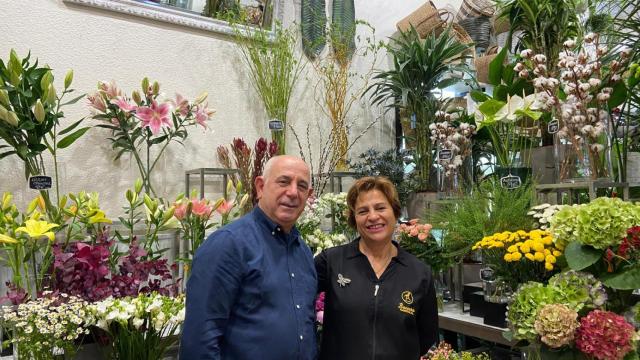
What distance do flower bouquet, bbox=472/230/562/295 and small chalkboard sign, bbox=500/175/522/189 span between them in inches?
14.6

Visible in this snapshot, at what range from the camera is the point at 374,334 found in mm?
1523

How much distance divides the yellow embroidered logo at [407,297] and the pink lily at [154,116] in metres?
1.46

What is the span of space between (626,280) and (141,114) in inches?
81.4

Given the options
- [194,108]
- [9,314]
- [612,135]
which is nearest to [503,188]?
[612,135]

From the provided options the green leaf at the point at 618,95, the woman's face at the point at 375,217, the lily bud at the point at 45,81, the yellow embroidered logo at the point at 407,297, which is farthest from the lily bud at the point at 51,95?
the green leaf at the point at 618,95

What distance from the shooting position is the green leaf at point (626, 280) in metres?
1.21

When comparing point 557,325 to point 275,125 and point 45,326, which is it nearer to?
point 45,326

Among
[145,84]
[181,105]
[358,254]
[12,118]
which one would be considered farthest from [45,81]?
[358,254]

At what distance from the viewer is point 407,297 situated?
1.57 metres

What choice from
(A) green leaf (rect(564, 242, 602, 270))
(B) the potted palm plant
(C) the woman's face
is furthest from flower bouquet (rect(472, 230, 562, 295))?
(B) the potted palm plant

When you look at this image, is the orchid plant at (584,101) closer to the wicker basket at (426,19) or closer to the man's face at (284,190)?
the man's face at (284,190)

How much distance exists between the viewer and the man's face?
145 cm

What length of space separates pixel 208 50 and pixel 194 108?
0.65m

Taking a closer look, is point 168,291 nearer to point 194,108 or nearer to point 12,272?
point 12,272
